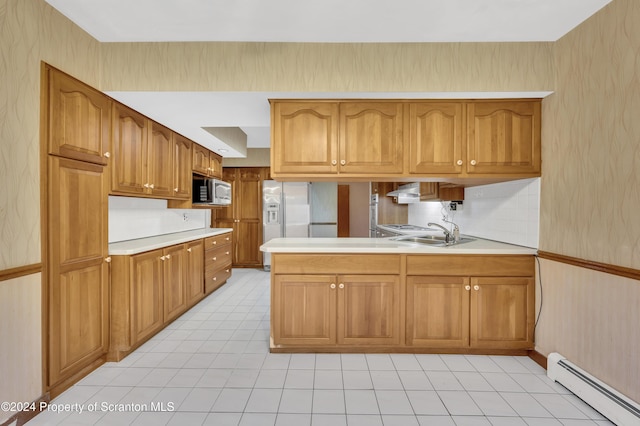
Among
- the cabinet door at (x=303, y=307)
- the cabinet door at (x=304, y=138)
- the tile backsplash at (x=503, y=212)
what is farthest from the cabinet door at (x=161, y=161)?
the tile backsplash at (x=503, y=212)

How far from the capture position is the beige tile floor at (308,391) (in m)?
1.64

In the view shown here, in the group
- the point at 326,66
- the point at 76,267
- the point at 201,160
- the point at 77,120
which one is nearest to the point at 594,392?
the point at 326,66

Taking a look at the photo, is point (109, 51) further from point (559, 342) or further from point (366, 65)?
point (559, 342)

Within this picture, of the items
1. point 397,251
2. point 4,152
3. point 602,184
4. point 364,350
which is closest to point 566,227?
point 602,184

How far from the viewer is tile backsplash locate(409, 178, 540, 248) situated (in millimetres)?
2359

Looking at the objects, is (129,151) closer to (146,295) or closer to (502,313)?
(146,295)

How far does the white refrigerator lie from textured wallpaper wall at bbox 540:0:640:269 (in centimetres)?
389

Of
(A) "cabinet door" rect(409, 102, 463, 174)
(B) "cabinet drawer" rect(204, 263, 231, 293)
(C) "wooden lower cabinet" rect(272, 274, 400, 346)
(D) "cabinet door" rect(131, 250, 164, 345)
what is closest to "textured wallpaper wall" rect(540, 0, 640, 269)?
(A) "cabinet door" rect(409, 102, 463, 174)

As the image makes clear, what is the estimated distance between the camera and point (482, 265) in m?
2.28

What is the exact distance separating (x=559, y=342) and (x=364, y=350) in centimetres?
137

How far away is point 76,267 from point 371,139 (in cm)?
227

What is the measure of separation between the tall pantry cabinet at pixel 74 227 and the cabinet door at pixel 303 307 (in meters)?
1.28

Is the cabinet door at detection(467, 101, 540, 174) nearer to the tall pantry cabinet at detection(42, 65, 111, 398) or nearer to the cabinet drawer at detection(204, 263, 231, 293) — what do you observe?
the tall pantry cabinet at detection(42, 65, 111, 398)

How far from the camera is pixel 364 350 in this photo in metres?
2.34
